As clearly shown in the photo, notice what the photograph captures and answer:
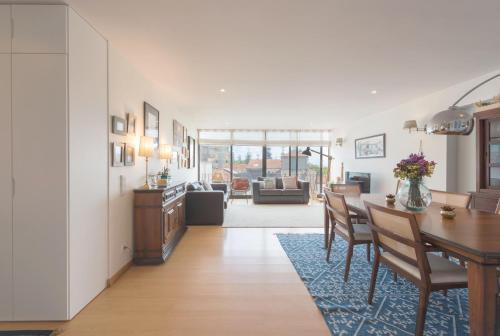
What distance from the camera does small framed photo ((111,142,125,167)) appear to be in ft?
8.39

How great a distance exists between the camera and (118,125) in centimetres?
265

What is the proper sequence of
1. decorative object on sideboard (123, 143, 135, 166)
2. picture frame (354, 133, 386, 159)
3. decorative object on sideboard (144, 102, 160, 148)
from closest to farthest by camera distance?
decorative object on sideboard (123, 143, 135, 166) < decorative object on sideboard (144, 102, 160, 148) < picture frame (354, 133, 386, 159)

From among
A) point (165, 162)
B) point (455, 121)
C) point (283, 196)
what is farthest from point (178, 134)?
point (455, 121)

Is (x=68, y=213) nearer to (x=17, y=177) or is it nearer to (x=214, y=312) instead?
(x=17, y=177)

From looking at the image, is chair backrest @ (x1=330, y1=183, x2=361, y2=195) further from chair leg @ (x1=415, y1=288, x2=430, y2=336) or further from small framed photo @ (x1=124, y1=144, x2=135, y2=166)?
small framed photo @ (x1=124, y1=144, x2=135, y2=166)

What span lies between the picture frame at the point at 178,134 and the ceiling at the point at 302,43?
0.85m

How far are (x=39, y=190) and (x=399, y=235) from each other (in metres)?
2.91

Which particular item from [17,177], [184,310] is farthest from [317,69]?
[17,177]

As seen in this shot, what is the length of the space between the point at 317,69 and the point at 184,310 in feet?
10.8

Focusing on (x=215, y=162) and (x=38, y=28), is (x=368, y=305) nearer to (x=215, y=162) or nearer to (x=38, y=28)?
(x=38, y=28)

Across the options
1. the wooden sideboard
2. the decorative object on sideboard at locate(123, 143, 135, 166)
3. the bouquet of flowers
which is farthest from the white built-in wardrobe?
the bouquet of flowers

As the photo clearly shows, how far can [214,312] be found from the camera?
2064mm

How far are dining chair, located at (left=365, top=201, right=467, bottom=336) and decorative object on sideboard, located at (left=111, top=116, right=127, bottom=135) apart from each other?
2730mm

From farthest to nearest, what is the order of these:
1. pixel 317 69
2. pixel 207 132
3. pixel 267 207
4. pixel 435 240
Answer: pixel 207 132
pixel 267 207
pixel 317 69
pixel 435 240
